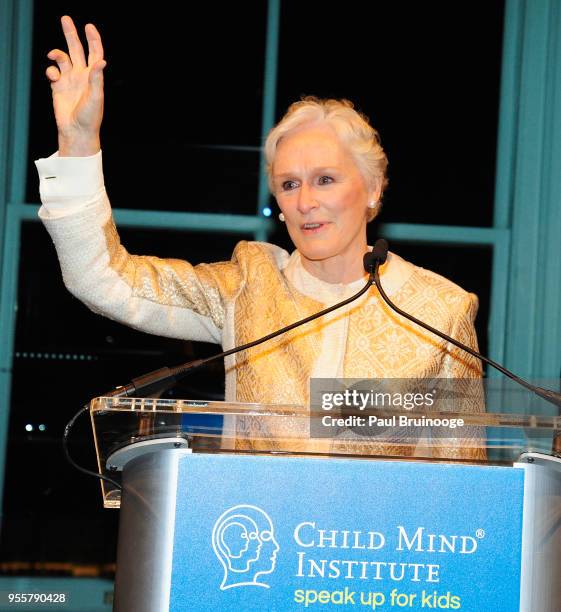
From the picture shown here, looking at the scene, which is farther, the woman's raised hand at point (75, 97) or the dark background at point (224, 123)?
the dark background at point (224, 123)

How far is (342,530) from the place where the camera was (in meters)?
1.26

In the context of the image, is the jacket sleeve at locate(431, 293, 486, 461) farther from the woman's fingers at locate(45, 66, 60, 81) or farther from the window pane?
the window pane

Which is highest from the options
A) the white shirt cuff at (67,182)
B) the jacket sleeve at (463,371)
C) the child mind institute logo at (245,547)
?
the white shirt cuff at (67,182)

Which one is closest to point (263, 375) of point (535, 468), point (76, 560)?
point (535, 468)

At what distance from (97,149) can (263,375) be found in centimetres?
52

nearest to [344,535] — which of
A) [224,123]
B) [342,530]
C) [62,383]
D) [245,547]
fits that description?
[342,530]

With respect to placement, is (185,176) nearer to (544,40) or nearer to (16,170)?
(16,170)

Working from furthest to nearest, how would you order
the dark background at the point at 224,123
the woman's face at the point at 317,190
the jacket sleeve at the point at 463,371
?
the dark background at the point at 224,123
the woman's face at the point at 317,190
the jacket sleeve at the point at 463,371

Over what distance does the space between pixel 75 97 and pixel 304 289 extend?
1.97 ft

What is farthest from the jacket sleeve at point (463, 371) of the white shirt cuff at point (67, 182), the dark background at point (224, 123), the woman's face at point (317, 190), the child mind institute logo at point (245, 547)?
the dark background at point (224, 123)

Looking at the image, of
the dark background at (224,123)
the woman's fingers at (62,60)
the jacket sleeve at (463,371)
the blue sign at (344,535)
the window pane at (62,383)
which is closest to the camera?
the blue sign at (344,535)

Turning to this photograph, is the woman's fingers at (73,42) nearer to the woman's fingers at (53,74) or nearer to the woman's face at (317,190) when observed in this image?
the woman's fingers at (53,74)

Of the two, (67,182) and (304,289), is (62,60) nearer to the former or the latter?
(67,182)

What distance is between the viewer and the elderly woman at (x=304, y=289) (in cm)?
201
